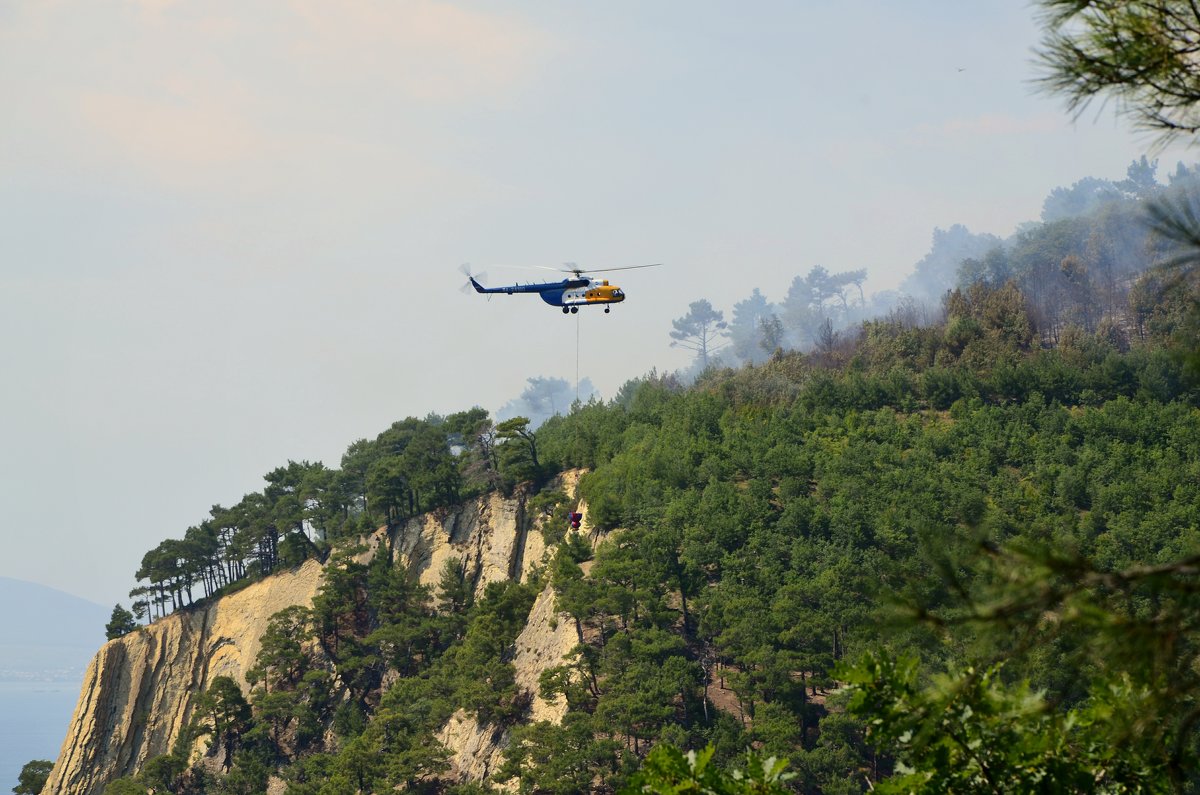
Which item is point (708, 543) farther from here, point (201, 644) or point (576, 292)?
point (201, 644)

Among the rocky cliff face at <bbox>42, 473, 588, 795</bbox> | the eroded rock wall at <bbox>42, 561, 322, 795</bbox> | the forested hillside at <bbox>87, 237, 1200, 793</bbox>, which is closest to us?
the forested hillside at <bbox>87, 237, 1200, 793</bbox>

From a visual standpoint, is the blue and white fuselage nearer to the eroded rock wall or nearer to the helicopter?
the helicopter

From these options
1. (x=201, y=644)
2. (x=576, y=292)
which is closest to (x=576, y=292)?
(x=576, y=292)

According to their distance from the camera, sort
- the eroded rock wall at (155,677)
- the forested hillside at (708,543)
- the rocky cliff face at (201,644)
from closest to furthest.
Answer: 1. the forested hillside at (708,543)
2. the rocky cliff face at (201,644)
3. the eroded rock wall at (155,677)

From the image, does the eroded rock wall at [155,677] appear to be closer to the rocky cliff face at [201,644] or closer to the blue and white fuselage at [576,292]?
the rocky cliff face at [201,644]

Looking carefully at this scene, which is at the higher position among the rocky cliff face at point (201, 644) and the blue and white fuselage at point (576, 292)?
the blue and white fuselage at point (576, 292)

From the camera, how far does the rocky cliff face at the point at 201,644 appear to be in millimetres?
73312

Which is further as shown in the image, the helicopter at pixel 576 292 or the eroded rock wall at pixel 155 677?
the eroded rock wall at pixel 155 677

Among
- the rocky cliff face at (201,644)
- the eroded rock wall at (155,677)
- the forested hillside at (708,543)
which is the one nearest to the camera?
the forested hillside at (708,543)

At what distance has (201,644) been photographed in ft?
270

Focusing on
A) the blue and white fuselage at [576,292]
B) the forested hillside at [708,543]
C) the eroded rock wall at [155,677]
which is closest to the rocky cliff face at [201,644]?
the eroded rock wall at [155,677]

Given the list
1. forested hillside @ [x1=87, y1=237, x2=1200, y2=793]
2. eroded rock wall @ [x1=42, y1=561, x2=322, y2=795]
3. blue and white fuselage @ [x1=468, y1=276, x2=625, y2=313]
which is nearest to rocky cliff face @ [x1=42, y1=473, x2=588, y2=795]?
eroded rock wall @ [x1=42, y1=561, x2=322, y2=795]

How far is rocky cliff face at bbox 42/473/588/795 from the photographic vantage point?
73312 millimetres

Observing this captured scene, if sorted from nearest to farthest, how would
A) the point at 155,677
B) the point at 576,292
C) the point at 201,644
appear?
the point at 576,292 → the point at 155,677 → the point at 201,644
